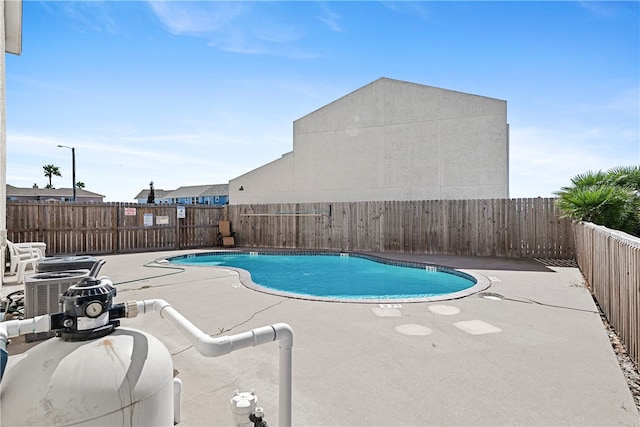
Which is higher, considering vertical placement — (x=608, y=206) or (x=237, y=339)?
(x=608, y=206)

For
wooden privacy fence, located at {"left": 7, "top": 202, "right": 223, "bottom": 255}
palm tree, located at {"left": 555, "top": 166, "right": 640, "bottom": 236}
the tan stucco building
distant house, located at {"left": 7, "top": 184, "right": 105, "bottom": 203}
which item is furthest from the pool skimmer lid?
distant house, located at {"left": 7, "top": 184, "right": 105, "bottom": 203}

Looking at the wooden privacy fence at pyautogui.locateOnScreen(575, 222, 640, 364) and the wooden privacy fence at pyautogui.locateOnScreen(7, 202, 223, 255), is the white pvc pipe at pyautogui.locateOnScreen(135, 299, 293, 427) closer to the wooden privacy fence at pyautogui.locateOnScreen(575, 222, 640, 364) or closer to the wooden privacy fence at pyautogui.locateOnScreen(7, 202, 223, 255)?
the wooden privacy fence at pyautogui.locateOnScreen(575, 222, 640, 364)

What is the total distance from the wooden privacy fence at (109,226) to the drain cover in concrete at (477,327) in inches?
458

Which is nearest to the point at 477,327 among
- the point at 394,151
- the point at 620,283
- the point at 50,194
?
the point at 620,283

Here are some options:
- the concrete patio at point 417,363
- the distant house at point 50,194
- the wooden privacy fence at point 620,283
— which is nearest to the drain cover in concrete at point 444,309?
the concrete patio at point 417,363

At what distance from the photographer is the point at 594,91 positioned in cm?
855

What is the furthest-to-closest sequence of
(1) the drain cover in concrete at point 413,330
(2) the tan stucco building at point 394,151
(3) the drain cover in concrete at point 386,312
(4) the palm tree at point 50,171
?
(4) the palm tree at point 50,171, (2) the tan stucco building at point 394,151, (3) the drain cover in concrete at point 386,312, (1) the drain cover in concrete at point 413,330

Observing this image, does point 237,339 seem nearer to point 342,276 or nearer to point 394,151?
point 342,276

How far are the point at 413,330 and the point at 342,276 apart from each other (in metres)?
5.28

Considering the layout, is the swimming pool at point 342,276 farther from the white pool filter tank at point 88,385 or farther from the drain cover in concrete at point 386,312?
the white pool filter tank at point 88,385

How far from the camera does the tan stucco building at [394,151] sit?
13461 millimetres

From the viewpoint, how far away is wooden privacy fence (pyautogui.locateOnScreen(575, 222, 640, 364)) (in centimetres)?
277

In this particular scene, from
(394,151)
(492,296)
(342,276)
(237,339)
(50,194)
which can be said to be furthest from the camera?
(50,194)

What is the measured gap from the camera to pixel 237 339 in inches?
52.1
